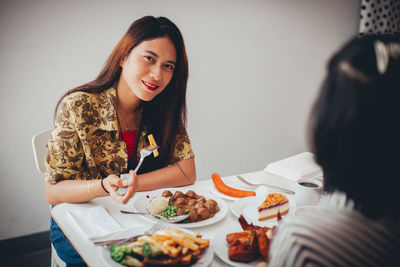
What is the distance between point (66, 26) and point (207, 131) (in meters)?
1.62

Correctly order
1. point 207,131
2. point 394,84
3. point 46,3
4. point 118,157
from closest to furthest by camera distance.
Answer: point 394,84, point 118,157, point 46,3, point 207,131

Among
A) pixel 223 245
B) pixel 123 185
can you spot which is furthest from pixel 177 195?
pixel 223 245

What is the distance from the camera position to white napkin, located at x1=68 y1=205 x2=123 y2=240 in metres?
1.10

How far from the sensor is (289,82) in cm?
384

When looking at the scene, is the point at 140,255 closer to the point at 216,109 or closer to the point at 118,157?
the point at 118,157

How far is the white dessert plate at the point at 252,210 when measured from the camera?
125cm

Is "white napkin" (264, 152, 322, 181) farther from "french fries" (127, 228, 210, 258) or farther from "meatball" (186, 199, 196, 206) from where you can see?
"french fries" (127, 228, 210, 258)

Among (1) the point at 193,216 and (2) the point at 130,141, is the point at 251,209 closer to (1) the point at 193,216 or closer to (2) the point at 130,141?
(1) the point at 193,216

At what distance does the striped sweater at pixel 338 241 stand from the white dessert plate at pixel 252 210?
0.57 meters

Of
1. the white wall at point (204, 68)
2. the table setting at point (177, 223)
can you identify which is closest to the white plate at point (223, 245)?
the table setting at point (177, 223)

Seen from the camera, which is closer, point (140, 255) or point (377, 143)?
point (377, 143)

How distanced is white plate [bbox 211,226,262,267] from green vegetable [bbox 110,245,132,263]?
0.91ft

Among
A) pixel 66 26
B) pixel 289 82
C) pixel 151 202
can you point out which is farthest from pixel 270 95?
pixel 151 202

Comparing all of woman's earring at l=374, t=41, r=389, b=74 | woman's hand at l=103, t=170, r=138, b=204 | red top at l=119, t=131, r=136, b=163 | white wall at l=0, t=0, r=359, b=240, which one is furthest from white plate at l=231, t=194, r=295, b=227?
white wall at l=0, t=0, r=359, b=240
